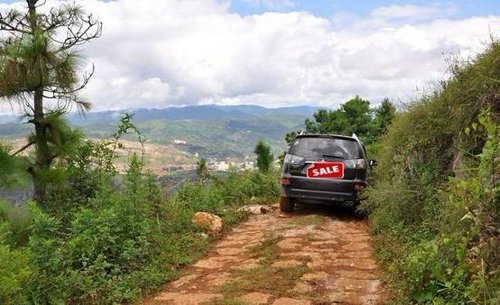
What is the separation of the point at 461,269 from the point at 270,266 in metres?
2.77

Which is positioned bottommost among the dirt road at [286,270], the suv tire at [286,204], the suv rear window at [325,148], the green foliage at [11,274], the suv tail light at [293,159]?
the dirt road at [286,270]

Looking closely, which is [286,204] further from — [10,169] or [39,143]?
[10,169]

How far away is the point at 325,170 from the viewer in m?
9.29

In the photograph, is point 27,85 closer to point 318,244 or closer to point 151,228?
point 151,228

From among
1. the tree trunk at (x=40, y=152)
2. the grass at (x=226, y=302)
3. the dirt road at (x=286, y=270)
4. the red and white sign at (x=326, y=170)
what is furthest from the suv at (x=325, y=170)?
the grass at (x=226, y=302)

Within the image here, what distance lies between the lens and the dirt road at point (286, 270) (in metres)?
5.16

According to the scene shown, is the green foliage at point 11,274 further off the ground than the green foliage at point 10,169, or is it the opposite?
the green foliage at point 10,169

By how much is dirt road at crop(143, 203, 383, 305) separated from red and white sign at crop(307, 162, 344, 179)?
92 centimetres

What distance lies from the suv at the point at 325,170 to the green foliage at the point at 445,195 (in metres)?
0.46

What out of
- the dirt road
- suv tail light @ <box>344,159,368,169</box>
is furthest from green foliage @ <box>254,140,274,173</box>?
the dirt road

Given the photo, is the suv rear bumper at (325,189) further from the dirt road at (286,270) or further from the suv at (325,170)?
the dirt road at (286,270)

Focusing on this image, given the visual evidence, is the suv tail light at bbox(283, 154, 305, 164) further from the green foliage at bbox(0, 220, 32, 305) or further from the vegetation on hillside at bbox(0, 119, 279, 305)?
the green foliage at bbox(0, 220, 32, 305)

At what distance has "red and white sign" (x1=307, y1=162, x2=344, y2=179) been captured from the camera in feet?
30.3

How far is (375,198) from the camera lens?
7410 millimetres
